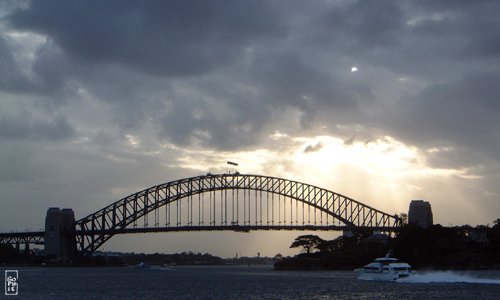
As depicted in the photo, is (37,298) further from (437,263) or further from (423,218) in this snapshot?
(423,218)

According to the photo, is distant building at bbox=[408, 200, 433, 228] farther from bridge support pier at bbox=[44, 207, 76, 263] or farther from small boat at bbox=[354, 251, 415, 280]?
bridge support pier at bbox=[44, 207, 76, 263]

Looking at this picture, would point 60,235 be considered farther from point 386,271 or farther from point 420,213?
point 386,271

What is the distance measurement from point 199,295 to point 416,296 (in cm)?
2049

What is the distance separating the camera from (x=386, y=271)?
11012cm

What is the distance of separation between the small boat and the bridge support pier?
92.2m

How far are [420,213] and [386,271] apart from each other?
70.5m

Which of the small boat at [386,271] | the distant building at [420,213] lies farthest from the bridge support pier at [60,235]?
the small boat at [386,271]

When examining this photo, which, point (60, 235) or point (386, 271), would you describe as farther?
point (60, 235)

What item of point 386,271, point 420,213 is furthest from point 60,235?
point 386,271

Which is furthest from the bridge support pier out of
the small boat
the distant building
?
the small boat

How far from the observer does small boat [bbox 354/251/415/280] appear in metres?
108

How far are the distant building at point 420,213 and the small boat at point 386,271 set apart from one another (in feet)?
205

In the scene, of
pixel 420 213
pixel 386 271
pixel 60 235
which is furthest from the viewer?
pixel 60 235

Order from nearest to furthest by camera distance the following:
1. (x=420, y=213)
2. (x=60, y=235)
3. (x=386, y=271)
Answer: (x=386, y=271) → (x=420, y=213) → (x=60, y=235)
